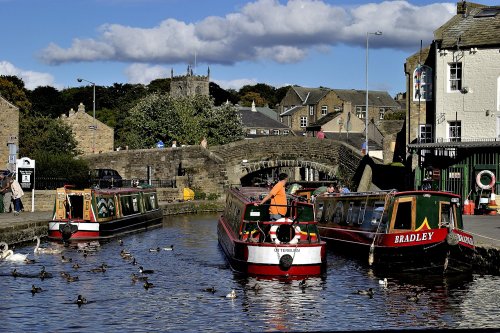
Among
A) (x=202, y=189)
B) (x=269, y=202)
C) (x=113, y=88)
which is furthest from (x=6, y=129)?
(x=113, y=88)

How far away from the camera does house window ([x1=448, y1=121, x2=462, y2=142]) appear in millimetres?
45594

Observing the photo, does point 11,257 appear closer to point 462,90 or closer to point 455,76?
point 462,90

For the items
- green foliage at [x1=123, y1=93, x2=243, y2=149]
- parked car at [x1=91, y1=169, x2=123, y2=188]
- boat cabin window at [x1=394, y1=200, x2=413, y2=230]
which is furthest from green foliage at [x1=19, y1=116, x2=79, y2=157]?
boat cabin window at [x1=394, y1=200, x2=413, y2=230]

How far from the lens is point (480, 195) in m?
37.8

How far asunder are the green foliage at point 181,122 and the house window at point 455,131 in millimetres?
31576

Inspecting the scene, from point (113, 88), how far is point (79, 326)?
420 feet

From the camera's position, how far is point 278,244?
71.9 ft

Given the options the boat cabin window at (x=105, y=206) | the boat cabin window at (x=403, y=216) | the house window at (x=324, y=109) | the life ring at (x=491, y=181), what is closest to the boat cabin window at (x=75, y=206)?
the boat cabin window at (x=105, y=206)

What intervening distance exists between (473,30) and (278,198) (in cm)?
2535

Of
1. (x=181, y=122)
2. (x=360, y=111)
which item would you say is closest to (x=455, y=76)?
(x=181, y=122)

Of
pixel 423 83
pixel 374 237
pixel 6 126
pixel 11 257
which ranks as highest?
pixel 423 83

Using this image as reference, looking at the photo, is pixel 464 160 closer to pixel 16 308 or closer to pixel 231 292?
pixel 231 292

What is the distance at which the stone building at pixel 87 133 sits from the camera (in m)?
82.6

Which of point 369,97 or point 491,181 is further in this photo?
point 369,97
